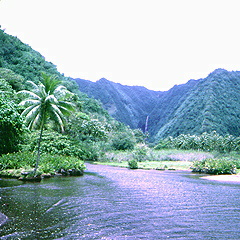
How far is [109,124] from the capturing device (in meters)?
62.3

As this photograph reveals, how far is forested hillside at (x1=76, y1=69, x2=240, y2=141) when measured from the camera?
94.2 metres

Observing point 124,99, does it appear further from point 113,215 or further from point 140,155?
point 113,215

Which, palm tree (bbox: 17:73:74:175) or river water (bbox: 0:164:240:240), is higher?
palm tree (bbox: 17:73:74:175)

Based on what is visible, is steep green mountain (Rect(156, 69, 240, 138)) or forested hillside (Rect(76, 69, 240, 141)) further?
forested hillside (Rect(76, 69, 240, 141))

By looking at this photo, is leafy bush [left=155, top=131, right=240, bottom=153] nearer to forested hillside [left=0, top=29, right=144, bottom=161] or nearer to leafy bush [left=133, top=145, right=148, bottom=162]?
forested hillside [left=0, top=29, right=144, bottom=161]

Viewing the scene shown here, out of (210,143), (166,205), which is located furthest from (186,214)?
(210,143)

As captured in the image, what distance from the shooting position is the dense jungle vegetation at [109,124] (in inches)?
776

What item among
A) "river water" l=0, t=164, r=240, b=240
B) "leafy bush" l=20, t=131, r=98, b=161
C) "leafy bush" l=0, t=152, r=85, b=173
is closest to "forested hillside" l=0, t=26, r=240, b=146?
"leafy bush" l=0, t=152, r=85, b=173

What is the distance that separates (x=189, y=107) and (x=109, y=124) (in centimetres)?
5710

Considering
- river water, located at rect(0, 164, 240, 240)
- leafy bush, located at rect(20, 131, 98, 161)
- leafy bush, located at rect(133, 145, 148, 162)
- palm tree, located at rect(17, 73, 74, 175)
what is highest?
palm tree, located at rect(17, 73, 74, 175)

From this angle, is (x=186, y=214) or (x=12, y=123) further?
(x=12, y=123)

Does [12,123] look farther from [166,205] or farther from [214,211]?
[214,211]

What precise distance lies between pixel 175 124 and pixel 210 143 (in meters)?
42.0

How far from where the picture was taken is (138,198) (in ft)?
40.5
